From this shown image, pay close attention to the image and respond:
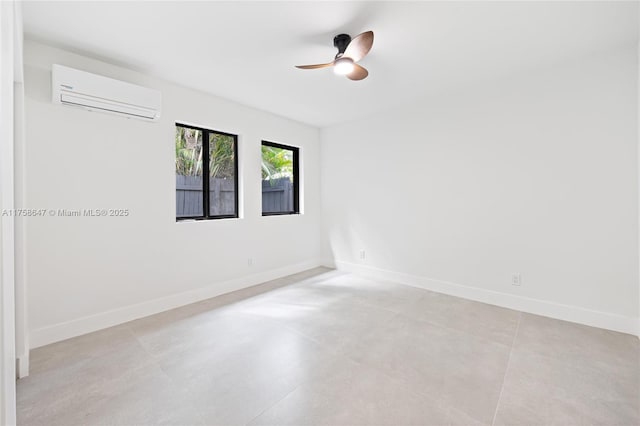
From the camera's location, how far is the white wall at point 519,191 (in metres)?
2.54

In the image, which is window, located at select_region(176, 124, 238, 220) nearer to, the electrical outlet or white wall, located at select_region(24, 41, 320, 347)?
white wall, located at select_region(24, 41, 320, 347)

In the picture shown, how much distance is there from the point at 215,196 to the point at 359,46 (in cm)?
251

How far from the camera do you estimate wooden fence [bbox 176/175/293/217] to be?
3.40 meters

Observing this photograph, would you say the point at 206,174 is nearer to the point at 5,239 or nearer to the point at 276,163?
the point at 276,163

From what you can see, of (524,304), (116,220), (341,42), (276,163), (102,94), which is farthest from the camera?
(276,163)

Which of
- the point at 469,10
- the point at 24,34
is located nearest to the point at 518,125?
the point at 469,10

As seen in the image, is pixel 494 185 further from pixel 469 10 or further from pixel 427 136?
pixel 469 10

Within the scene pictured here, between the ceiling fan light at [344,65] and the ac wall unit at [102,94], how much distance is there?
1755mm

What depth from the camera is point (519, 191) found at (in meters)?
3.03

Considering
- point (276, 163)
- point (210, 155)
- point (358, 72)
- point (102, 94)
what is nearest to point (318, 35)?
point (358, 72)

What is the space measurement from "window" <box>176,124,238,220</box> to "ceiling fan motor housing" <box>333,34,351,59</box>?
6.75ft

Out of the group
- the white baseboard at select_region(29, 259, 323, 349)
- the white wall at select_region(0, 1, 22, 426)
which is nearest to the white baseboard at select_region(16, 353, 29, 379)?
the white baseboard at select_region(29, 259, 323, 349)

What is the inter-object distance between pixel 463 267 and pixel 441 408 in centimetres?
216

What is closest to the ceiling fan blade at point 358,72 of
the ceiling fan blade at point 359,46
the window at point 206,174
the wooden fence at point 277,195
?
the ceiling fan blade at point 359,46
